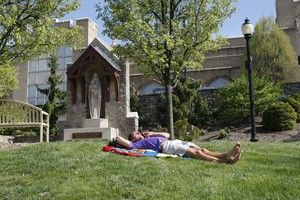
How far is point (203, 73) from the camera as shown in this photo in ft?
110

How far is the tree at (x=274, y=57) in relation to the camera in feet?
96.0

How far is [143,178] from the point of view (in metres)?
5.26

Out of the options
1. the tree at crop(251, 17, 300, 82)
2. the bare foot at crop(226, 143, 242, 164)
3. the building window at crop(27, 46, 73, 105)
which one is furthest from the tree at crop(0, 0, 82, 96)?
the building window at crop(27, 46, 73, 105)

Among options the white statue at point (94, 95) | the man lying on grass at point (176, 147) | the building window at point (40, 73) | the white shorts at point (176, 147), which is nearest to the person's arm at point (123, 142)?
the man lying on grass at point (176, 147)

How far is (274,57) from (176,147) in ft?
81.2

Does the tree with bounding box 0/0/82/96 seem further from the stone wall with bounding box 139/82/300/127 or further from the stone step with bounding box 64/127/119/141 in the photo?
the stone wall with bounding box 139/82/300/127

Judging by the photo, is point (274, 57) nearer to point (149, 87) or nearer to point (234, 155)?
point (149, 87)

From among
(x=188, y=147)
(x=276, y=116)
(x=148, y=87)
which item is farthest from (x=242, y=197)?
(x=148, y=87)

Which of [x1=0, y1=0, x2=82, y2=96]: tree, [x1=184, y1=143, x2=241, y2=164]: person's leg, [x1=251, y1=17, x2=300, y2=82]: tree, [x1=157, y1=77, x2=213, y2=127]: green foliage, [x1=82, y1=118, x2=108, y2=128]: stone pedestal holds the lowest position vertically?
[x1=184, y1=143, x2=241, y2=164]: person's leg

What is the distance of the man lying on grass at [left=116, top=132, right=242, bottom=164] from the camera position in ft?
20.5

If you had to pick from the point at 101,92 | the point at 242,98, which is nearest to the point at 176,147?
the point at 101,92

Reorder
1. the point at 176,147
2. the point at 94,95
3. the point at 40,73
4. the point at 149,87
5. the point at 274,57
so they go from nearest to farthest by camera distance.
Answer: the point at 176,147
the point at 94,95
the point at 274,57
the point at 149,87
the point at 40,73

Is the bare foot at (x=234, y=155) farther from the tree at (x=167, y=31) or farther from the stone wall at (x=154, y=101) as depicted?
the stone wall at (x=154, y=101)

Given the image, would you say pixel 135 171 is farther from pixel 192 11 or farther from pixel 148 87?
pixel 148 87
